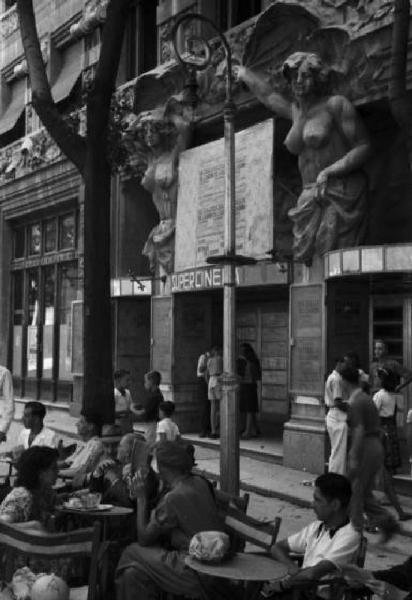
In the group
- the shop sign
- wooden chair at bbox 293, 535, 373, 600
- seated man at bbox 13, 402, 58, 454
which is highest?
the shop sign

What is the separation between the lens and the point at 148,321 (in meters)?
19.0

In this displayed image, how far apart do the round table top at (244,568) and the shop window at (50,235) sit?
1902 centimetres

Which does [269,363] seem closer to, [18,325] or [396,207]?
[396,207]

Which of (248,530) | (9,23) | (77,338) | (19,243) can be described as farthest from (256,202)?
(9,23)

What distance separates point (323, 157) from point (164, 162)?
14.4ft

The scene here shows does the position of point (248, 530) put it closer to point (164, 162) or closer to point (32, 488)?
point (32, 488)

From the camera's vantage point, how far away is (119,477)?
7121mm

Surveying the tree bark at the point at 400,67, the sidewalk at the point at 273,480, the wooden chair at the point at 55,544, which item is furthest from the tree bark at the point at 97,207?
the wooden chair at the point at 55,544

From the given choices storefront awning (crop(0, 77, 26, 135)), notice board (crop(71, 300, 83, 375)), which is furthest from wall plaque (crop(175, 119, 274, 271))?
storefront awning (crop(0, 77, 26, 135))

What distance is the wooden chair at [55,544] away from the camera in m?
5.24

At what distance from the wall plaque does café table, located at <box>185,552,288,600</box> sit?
30.6 feet

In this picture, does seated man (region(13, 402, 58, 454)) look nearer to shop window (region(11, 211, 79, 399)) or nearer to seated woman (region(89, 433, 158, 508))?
seated woman (region(89, 433, 158, 508))

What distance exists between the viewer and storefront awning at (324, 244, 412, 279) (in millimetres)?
11445

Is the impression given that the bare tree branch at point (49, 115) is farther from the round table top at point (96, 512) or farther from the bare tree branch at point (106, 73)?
the round table top at point (96, 512)
